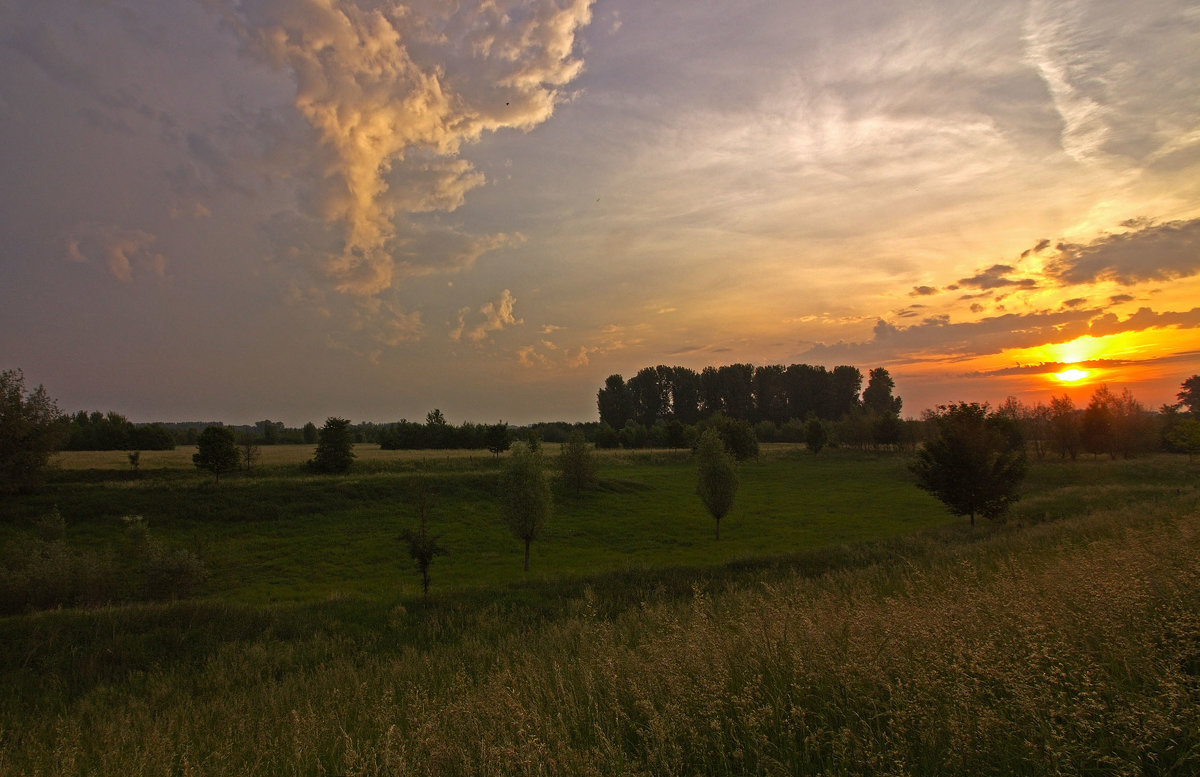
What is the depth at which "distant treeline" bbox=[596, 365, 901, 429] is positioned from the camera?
440ft

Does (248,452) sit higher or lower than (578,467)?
higher

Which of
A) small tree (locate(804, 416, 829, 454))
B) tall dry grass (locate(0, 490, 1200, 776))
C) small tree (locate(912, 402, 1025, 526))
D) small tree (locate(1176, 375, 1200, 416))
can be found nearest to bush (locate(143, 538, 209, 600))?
tall dry grass (locate(0, 490, 1200, 776))

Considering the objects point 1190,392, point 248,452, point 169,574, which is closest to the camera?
point 169,574

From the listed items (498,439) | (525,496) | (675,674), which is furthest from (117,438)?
(675,674)

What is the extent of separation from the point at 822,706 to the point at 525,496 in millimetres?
25270

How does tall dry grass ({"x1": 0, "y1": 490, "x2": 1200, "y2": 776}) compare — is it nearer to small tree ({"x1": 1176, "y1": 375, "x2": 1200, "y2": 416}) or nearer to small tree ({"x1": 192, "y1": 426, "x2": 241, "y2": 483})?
small tree ({"x1": 192, "y1": 426, "x2": 241, "y2": 483})

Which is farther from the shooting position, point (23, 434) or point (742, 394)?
point (742, 394)

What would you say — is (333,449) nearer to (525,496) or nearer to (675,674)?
(525,496)

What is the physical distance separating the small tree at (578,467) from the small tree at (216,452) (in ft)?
91.6

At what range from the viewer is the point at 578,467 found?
46812mm

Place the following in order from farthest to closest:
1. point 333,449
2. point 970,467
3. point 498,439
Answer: point 498,439 < point 333,449 < point 970,467

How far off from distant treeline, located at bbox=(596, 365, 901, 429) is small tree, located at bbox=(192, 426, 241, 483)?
9386cm

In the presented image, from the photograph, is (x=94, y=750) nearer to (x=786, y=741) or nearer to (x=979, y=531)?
(x=786, y=741)

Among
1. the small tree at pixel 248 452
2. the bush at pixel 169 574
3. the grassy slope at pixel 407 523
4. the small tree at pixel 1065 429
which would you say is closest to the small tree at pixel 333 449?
the grassy slope at pixel 407 523
